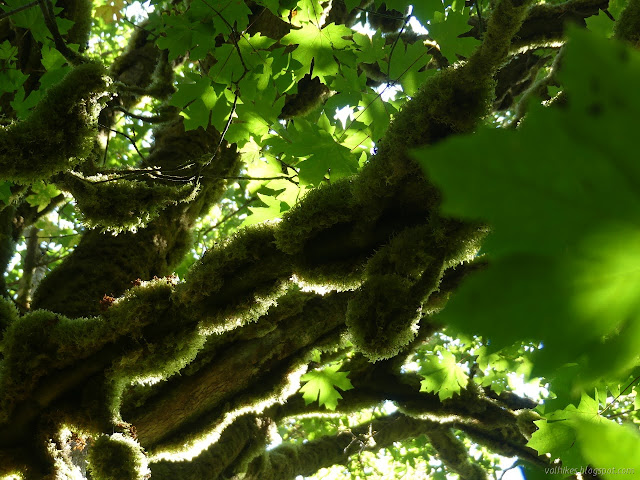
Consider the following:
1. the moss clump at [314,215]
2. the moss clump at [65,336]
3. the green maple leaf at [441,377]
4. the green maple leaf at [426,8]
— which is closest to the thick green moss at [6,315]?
the moss clump at [65,336]

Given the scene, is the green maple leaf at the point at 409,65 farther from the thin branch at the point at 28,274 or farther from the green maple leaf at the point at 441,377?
the thin branch at the point at 28,274

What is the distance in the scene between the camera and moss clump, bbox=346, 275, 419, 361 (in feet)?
5.74

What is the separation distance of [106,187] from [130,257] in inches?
43.0

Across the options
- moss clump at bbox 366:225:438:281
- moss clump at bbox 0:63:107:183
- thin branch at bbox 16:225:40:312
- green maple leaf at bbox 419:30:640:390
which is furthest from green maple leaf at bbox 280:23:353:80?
thin branch at bbox 16:225:40:312

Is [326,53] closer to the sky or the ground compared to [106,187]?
closer to the sky

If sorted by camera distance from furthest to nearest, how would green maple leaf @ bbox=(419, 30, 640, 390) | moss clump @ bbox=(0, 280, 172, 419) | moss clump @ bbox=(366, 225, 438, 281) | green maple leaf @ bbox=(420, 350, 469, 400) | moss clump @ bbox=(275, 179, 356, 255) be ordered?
1. green maple leaf @ bbox=(420, 350, 469, 400)
2. moss clump @ bbox=(0, 280, 172, 419)
3. moss clump @ bbox=(275, 179, 356, 255)
4. moss clump @ bbox=(366, 225, 438, 281)
5. green maple leaf @ bbox=(419, 30, 640, 390)

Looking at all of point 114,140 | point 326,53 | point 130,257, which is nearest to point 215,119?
point 326,53

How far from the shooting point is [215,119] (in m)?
2.94

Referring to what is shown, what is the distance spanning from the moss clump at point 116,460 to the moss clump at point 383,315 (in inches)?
45.9

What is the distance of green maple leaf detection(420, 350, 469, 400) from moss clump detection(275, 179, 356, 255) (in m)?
2.78

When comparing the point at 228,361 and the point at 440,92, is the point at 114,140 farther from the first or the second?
the point at 440,92

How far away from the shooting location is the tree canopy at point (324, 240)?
612 millimetres

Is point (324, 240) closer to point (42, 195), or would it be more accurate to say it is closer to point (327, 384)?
point (327, 384)

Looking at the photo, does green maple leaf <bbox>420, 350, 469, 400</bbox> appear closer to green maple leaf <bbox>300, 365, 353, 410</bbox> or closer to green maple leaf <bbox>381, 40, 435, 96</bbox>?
green maple leaf <bbox>300, 365, 353, 410</bbox>
